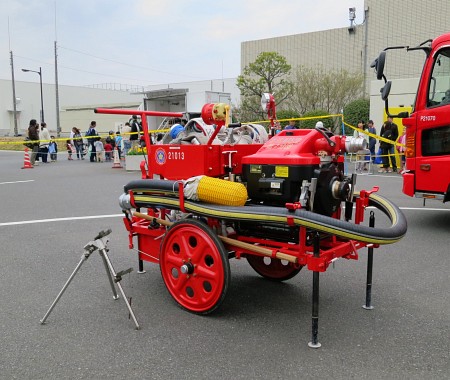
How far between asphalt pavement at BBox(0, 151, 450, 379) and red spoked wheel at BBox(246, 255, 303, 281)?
0.34ft

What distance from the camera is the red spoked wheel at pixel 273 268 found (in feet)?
15.7

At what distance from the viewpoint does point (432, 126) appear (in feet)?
22.3

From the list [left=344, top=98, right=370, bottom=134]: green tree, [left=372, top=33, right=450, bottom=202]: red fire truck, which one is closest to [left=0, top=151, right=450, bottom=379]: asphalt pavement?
[left=372, top=33, right=450, bottom=202]: red fire truck

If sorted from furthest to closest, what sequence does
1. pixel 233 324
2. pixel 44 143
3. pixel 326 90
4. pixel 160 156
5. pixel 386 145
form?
pixel 326 90 < pixel 44 143 < pixel 386 145 < pixel 160 156 < pixel 233 324

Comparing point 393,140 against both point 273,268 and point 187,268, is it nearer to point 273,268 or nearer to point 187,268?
point 273,268

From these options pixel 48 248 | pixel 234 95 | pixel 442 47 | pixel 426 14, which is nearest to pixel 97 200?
pixel 48 248

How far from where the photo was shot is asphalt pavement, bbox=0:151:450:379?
3213mm

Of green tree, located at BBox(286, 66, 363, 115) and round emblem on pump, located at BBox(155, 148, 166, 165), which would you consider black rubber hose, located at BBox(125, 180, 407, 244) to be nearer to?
round emblem on pump, located at BBox(155, 148, 166, 165)

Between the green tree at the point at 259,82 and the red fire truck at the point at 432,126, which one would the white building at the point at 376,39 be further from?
the red fire truck at the point at 432,126

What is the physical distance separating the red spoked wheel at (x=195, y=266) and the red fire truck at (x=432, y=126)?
393cm

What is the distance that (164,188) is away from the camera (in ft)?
13.2

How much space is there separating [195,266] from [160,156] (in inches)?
45.3

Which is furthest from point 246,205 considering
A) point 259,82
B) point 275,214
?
point 259,82

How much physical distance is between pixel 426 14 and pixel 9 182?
32276mm
